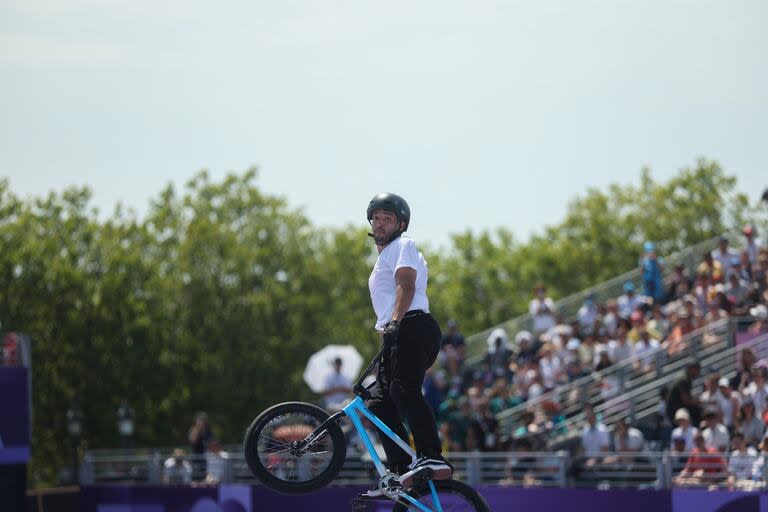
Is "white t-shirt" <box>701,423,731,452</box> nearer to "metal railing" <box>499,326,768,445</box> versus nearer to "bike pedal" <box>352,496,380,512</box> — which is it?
"metal railing" <box>499,326,768,445</box>

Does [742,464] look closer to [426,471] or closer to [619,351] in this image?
[619,351]

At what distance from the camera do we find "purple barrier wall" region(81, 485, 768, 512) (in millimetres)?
15695

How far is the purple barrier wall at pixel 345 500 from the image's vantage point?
15.7 metres

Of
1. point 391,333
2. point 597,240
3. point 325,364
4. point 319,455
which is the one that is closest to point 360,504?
point 319,455

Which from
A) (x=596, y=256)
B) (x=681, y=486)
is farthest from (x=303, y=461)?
(x=596, y=256)

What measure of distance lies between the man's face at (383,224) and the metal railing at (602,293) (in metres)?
17.3

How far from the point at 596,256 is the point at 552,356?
47537 millimetres

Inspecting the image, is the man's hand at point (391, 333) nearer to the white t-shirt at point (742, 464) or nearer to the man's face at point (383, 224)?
the man's face at point (383, 224)

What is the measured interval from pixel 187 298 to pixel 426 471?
145 feet

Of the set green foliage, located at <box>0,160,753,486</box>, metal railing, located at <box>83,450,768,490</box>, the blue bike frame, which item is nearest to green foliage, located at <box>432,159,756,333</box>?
green foliage, located at <box>0,160,753,486</box>

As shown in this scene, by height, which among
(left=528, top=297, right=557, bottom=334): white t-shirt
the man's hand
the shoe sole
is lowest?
the shoe sole

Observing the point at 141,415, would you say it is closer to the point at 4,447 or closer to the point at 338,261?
the point at 338,261

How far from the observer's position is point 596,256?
232 ft

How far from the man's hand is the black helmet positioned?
0.84 m
